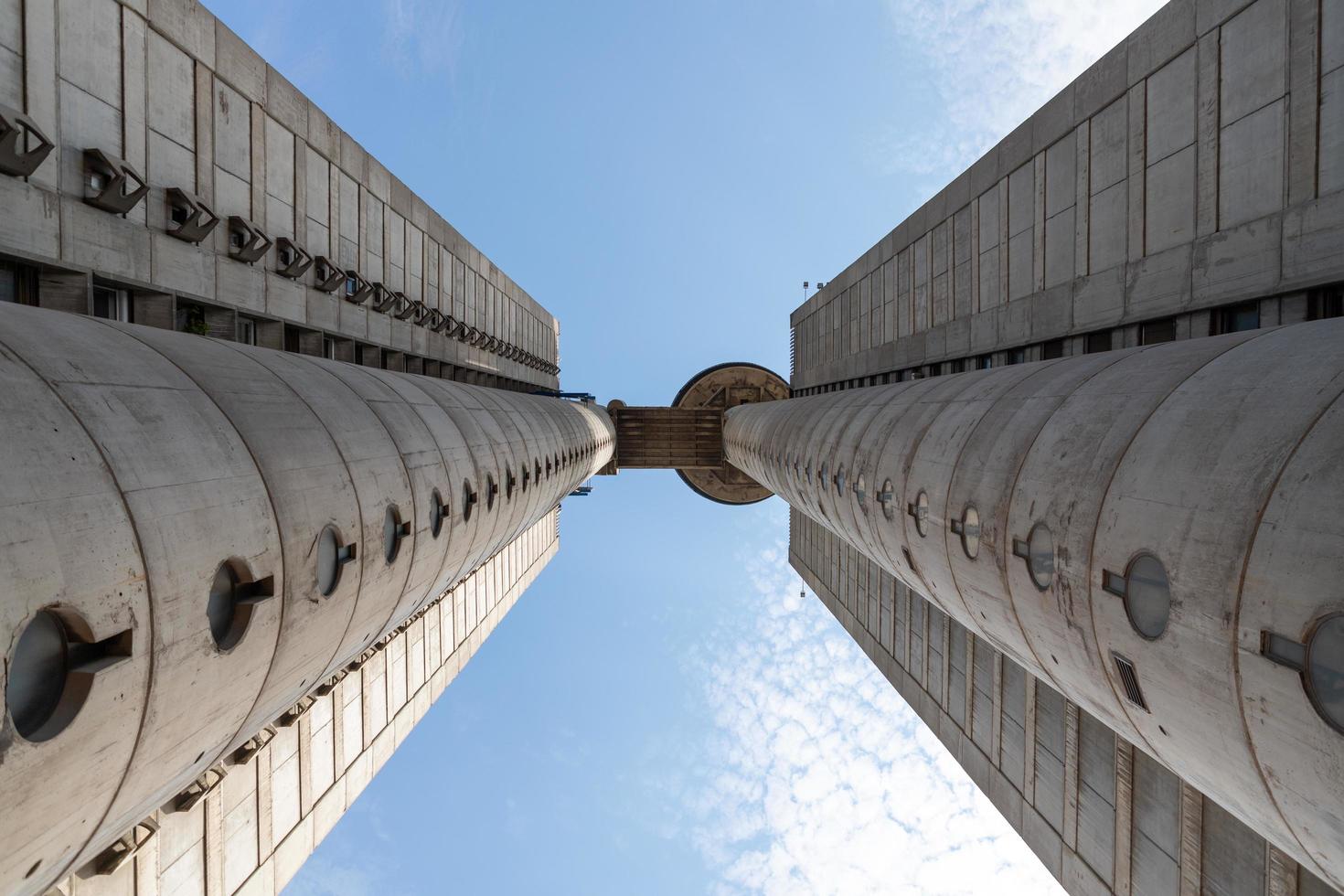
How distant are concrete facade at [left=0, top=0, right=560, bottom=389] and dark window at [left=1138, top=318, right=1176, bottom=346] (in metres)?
21.9

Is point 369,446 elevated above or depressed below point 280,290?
below

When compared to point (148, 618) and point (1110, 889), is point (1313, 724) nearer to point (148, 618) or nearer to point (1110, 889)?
point (148, 618)

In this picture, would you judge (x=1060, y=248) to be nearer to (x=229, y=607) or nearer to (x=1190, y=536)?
(x=1190, y=536)

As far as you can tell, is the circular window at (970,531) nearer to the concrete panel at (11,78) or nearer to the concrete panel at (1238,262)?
the concrete panel at (1238,262)

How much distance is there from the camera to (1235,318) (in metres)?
13.6

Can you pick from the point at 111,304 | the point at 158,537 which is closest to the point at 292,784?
the point at 111,304

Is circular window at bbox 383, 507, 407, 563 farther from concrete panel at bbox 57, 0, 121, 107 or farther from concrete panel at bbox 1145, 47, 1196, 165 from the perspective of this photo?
concrete panel at bbox 1145, 47, 1196, 165

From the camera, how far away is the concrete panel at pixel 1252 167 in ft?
40.8

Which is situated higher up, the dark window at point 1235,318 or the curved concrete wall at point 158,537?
the dark window at point 1235,318

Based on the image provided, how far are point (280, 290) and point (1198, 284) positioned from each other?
22.2m

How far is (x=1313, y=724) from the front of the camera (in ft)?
17.1

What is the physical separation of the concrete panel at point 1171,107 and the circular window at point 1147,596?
41.7 ft

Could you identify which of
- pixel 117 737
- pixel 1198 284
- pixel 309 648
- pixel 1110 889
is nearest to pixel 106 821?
pixel 117 737

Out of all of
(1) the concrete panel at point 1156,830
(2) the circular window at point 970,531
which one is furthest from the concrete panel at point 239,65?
(1) the concrete panel at point 1156,830
